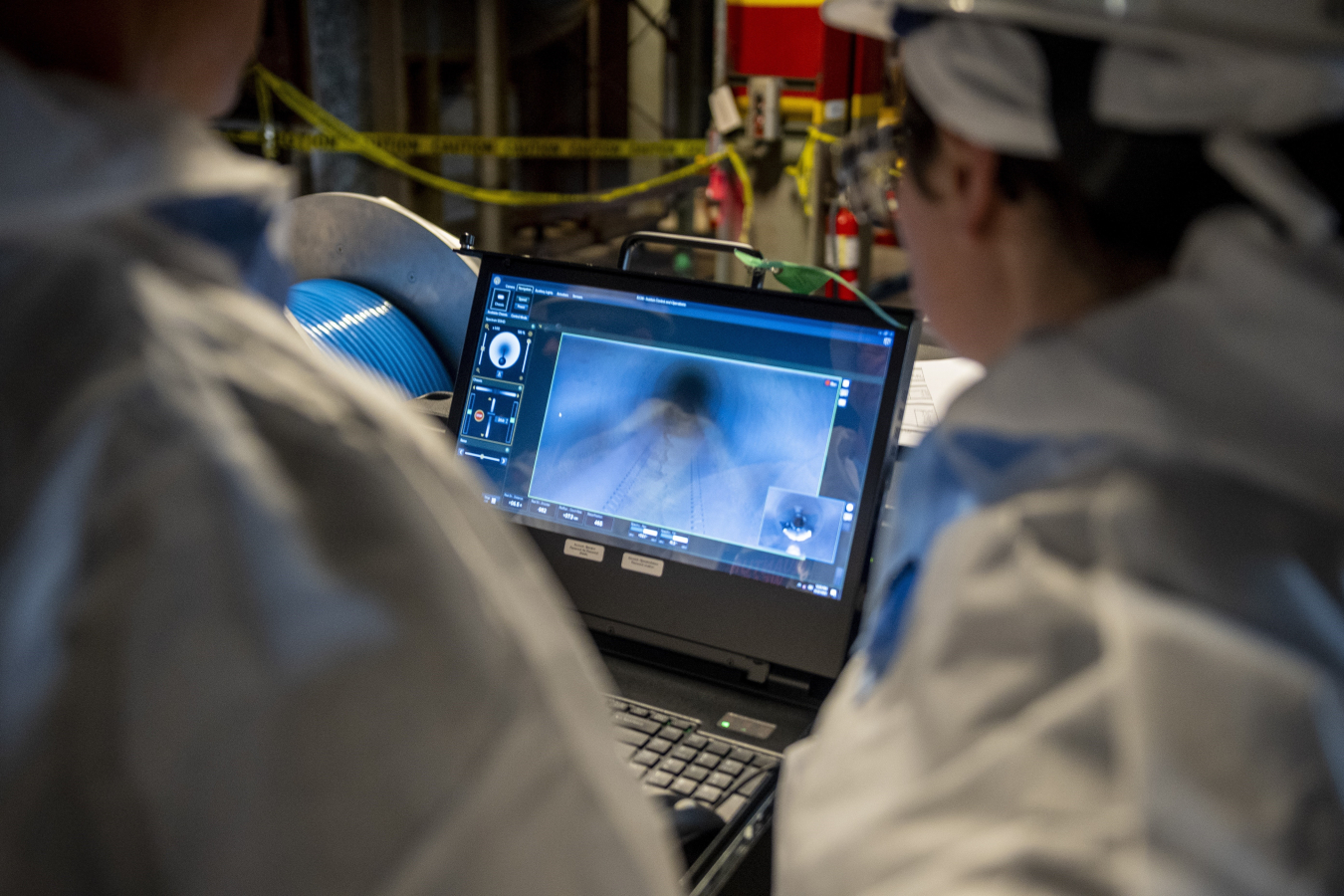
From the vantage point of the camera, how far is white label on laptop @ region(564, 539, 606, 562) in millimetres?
1286

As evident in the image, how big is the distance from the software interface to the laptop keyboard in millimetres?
181

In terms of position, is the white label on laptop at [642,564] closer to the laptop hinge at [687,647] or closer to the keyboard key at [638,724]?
the laptop hinge at [687,647]

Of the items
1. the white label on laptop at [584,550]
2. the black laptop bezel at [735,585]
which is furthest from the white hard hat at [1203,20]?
the white label on laptop at [584,550]

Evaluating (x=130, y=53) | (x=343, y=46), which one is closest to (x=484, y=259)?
(x=130, y=53)

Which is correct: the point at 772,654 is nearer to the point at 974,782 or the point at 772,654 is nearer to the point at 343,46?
the point at 974,782

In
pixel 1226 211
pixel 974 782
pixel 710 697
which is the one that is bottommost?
pixel 710 697

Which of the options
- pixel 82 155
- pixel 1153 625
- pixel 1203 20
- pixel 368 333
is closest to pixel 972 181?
pixel 1203 20

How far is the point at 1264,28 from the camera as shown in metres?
0.58

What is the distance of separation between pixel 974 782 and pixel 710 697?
24.1 inches

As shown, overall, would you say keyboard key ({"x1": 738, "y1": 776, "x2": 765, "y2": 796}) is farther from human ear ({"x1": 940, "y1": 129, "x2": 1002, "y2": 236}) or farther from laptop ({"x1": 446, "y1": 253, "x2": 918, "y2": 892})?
human ear ({"x1": 940, "y1": 129, "x2": 1002, "y2": 236})

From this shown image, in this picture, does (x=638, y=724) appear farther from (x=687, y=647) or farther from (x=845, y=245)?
(x=845, y=245)

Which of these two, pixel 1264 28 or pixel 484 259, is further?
pixel 484 259

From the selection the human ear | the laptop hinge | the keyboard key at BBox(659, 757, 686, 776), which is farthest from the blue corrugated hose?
the human ear

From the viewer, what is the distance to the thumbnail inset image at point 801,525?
3.87 ft
